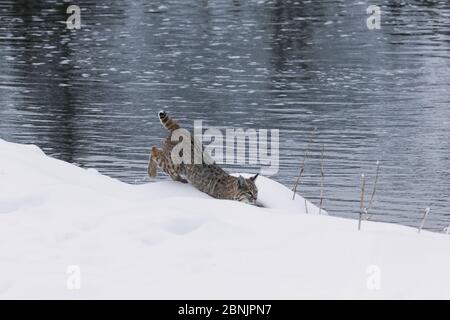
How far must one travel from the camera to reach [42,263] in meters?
7.62

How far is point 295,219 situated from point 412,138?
12.6 m

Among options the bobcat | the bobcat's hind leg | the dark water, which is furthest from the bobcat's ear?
the dark water

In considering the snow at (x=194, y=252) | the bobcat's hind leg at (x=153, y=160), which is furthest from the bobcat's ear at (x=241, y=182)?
the snow at (x=194, y=252)

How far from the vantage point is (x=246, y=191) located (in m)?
12.0

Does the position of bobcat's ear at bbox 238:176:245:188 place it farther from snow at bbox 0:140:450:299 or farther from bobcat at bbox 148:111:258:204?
snow at bbox 0:140:450:299

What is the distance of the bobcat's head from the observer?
12000 mm

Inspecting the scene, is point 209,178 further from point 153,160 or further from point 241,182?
point 153,160

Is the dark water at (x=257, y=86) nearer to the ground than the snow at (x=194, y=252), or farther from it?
nearer to the ground

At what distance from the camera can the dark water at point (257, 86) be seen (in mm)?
18469

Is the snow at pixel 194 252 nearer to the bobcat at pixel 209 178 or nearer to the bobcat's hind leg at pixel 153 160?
the bobcat at pixel 209 178

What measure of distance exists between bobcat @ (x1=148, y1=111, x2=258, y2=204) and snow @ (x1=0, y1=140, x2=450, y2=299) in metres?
2.77

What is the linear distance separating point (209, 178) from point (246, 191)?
574 millimetres

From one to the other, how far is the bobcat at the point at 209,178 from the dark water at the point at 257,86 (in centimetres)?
300

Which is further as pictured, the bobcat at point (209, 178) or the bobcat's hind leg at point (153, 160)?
the bobcat's hind leg at point (153, 160)
